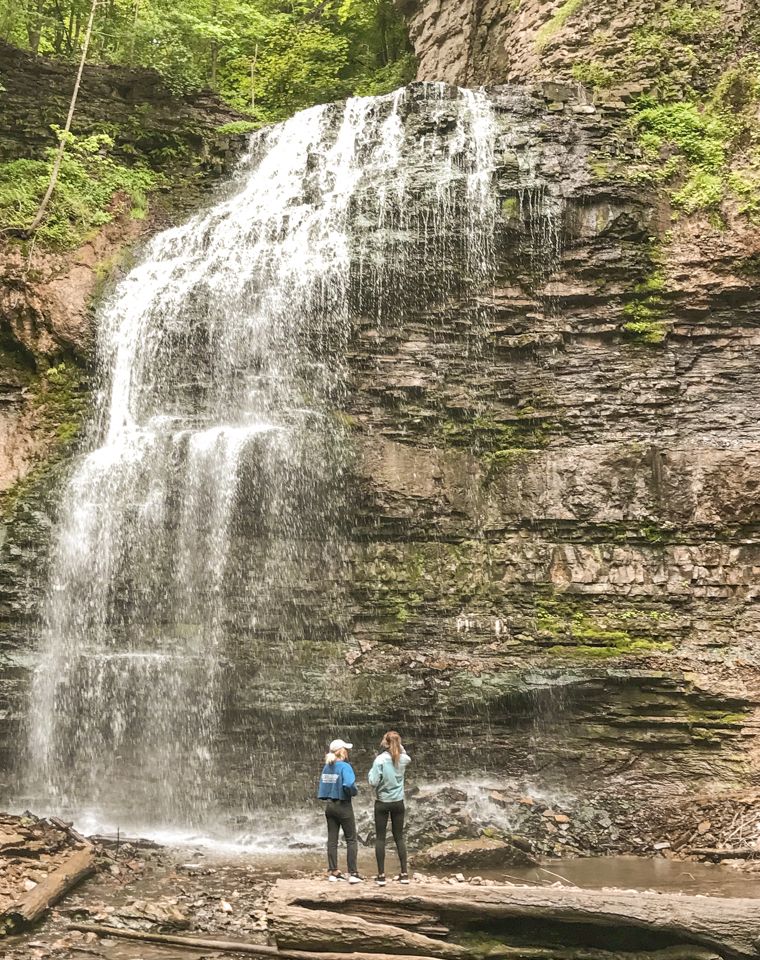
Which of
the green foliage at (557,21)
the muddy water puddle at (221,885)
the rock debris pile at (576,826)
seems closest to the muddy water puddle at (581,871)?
the muddy water puddle at (221,885)

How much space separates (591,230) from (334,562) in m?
7.10

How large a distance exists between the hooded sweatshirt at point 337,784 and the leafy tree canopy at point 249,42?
1736 cm

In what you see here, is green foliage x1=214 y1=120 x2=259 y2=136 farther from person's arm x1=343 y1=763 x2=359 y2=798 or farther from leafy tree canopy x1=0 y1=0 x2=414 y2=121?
person's arm x1=343 y1=763 x2=359 y2=798

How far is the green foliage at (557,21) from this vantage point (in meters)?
17.9

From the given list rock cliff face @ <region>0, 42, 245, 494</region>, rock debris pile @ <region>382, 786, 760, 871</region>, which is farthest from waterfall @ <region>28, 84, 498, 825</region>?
rock debris pile @ <region>382, 786, 760, 871</region>

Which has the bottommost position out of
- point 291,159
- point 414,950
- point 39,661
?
point 414,950

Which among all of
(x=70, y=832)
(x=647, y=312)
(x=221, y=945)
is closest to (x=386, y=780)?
(x=221, y=945)

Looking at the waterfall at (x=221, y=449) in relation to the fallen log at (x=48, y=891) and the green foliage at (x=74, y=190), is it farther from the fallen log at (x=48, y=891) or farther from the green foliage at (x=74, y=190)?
the fallen log at (x=48, y=891)

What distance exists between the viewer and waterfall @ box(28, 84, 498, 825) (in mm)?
12211

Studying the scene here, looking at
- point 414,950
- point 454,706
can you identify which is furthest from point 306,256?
point 414,950

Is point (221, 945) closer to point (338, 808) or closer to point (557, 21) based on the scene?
point (338, 808)

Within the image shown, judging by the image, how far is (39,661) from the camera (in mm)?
12648

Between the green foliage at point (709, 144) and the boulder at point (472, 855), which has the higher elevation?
the green foliage at point (709, 144)

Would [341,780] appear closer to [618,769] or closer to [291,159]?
[618,769]
